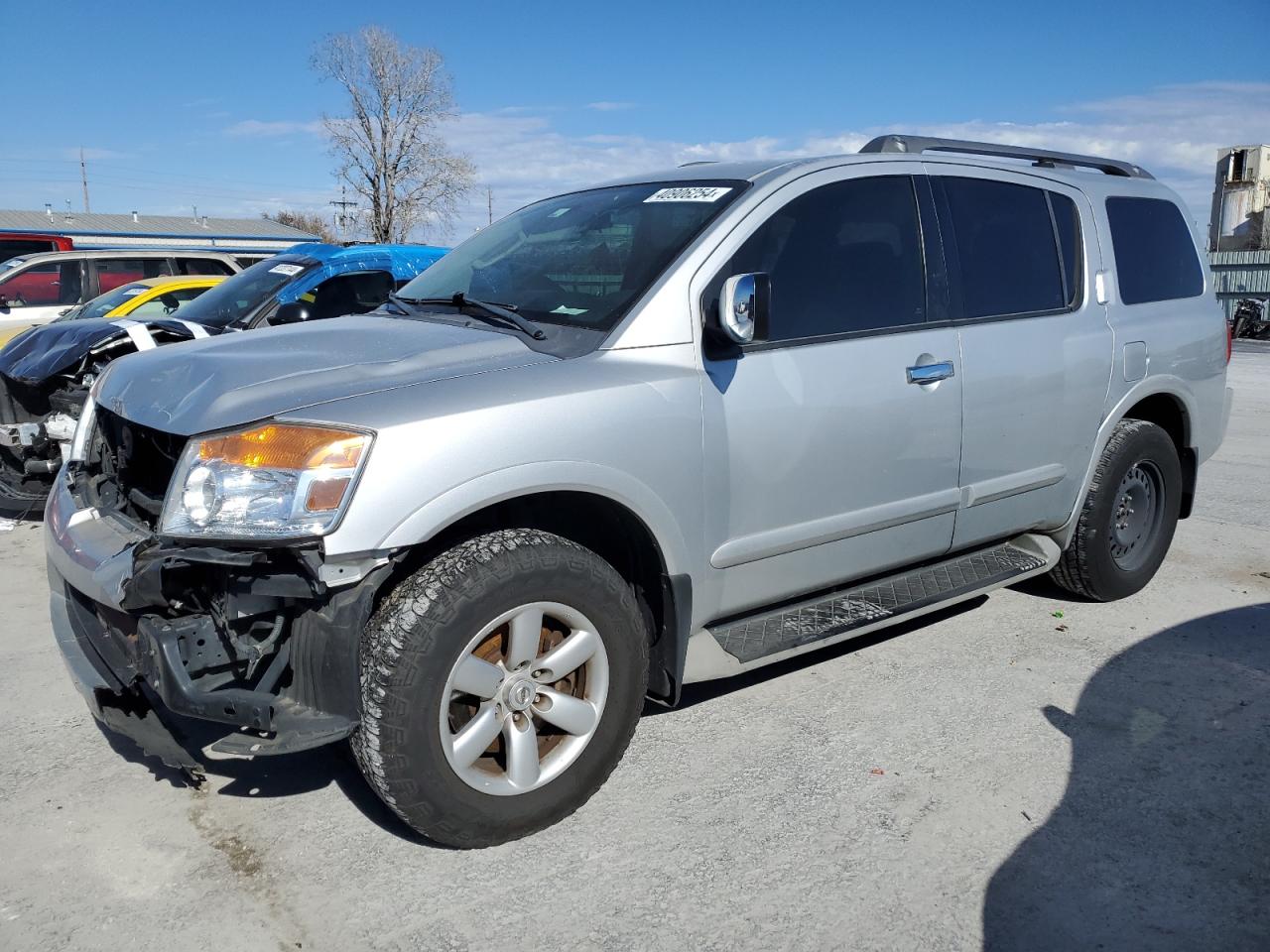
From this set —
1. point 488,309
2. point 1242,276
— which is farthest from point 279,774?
point 1242,276

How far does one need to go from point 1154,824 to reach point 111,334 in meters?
5.99

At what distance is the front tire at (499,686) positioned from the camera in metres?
2.64

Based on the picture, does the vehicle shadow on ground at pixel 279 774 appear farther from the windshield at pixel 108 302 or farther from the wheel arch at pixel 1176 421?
the windshield at pixel 108 302

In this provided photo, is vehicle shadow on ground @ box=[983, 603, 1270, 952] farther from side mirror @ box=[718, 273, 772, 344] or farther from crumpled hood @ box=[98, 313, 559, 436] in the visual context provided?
crumpled hood @ box=[98, 313, 559, 436]

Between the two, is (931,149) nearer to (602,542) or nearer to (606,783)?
(602,542)

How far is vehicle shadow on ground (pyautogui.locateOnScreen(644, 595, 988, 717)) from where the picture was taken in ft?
12.9

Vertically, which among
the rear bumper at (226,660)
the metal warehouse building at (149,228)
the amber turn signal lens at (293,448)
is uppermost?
the metal warehouse building at (149,228)

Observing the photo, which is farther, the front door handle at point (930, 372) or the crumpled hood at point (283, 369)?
the front door handle at point (930, 372)

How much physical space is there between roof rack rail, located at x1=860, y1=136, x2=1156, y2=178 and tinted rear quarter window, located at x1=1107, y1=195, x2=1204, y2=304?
25 centimetres

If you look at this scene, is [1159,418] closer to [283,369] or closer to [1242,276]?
[283,369]

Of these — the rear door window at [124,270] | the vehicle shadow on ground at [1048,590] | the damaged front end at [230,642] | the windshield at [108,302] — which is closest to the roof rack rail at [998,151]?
the vehicle shadow on ground at [1048,590]

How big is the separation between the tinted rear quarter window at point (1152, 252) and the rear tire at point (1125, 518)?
624 mm

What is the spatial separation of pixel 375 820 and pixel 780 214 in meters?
2.31

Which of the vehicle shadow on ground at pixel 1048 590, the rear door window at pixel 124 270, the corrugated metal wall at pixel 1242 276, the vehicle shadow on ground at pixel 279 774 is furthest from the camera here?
the corrugated metal wall at pixel 1242 276
